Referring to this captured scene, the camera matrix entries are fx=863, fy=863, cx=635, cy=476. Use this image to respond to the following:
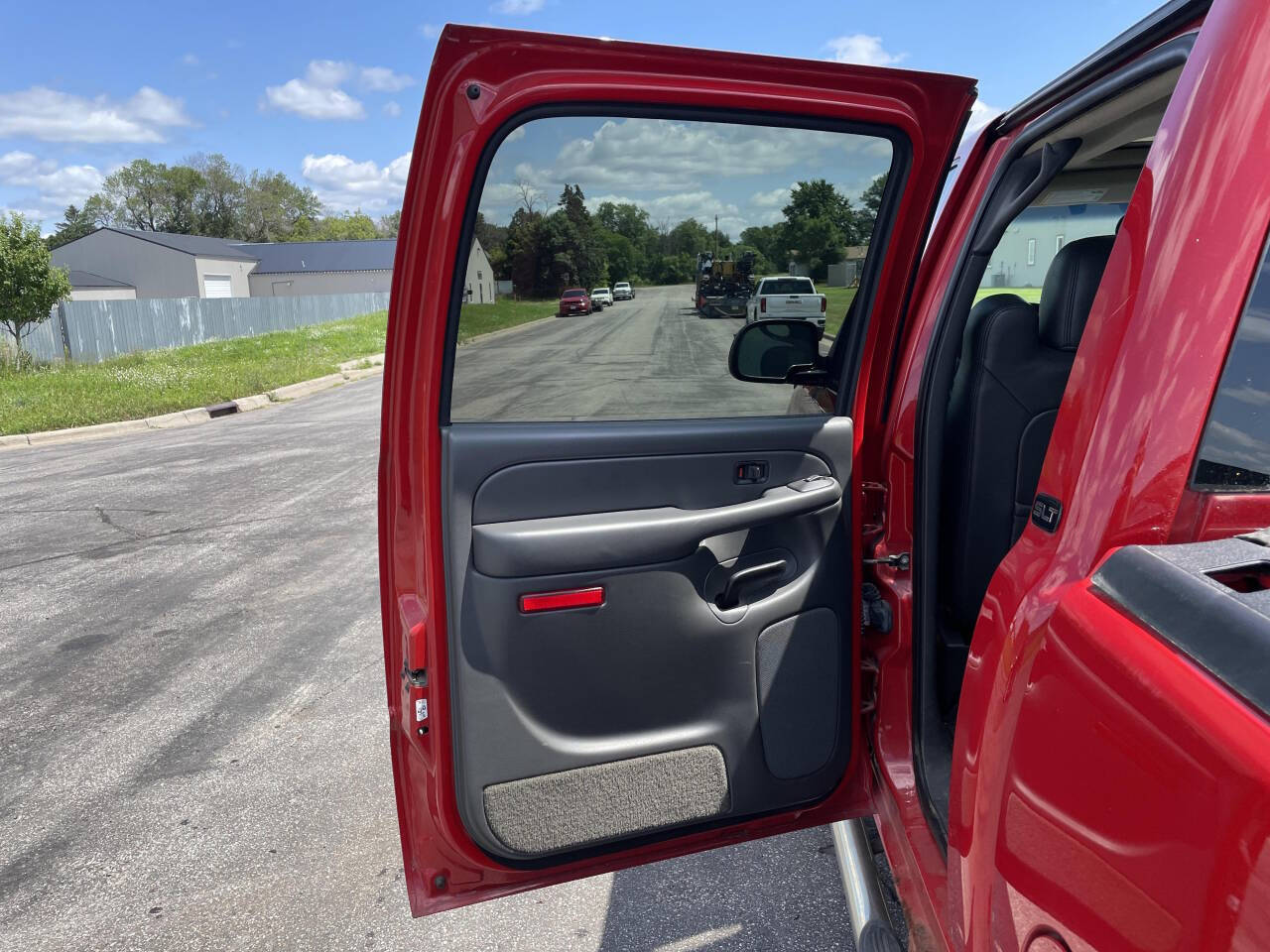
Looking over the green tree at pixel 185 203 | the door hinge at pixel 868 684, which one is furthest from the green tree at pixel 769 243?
the green tree at pixel 185 203

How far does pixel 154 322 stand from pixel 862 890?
Result: 1128 inches

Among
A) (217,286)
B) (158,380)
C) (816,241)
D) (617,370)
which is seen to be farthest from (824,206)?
(217,286)

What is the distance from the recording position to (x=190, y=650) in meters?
4.74

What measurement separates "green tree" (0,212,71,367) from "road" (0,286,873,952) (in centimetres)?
1638

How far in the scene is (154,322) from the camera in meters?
25.8

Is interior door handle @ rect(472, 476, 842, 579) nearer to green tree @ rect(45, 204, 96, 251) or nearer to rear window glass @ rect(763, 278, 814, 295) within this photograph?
rear window glass @ rect(763, 278, 814, 295)

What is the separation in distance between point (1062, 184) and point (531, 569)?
194 cm

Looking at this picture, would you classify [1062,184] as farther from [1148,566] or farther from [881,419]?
[1148,566]

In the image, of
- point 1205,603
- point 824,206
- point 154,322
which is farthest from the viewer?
point 154,322

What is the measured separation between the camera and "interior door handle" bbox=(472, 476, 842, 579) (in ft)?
5.87

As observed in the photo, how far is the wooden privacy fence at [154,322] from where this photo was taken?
2145 cm

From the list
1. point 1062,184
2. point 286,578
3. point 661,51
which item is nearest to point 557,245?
point 661,51

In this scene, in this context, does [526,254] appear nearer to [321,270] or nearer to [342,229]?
[321,270]

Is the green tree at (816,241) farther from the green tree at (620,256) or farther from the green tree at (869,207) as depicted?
the green tree at (620,256)
